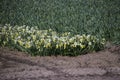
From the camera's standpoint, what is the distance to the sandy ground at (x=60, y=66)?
18.5 feet

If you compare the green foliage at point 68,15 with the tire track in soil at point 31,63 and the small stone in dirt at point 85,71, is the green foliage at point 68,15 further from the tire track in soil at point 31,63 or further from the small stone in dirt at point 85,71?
the tire track in soil at point 31,63

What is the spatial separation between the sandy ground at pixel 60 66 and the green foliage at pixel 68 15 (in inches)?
52.2

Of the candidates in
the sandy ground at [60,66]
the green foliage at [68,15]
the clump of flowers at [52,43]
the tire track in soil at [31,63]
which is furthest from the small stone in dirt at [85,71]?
the green foliage at [68,15]

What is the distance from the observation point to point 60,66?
623 cm

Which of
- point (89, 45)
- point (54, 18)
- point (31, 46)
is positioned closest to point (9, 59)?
point (31, 46)

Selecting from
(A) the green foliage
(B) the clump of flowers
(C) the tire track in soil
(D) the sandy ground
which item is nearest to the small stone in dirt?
(D) the sandy ground

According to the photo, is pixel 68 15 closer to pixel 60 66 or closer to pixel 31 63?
pixel 31 63

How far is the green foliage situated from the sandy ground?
1.33 m

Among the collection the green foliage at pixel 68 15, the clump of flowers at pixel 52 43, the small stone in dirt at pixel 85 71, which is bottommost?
the small stone in dirt at pixel 85 71

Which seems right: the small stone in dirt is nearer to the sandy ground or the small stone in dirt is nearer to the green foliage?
the sandy ground

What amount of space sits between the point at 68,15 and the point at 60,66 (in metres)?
4.22

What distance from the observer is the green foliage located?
28.7 ft

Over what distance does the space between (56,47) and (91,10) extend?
395cm

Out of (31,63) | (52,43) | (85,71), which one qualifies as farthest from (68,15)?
(85,71)
